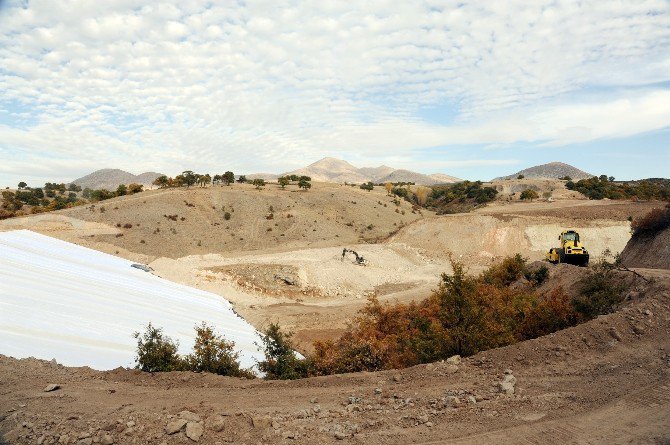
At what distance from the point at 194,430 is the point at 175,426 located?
36cm

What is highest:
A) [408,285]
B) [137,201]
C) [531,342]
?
[137,201]

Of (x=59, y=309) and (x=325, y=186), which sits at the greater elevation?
(x=325, y=186)

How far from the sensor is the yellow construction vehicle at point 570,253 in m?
27.7

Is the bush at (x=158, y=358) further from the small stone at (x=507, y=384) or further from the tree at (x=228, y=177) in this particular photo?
the tree at (x=228, y=177)

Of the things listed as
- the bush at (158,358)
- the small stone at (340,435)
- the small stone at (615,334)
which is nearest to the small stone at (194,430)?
the small stone at (340,435)

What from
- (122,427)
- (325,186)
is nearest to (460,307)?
(122,427)

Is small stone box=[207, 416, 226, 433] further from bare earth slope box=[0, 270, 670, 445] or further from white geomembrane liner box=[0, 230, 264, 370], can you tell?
white geomembrane liner box=[0, 230, 264, 370]

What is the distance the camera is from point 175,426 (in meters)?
7.68

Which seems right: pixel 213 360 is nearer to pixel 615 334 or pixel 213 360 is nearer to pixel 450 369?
pixel 450 369

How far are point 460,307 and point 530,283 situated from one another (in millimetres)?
13881

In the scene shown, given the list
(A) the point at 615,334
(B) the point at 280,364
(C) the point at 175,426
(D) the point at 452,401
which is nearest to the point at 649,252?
(A) the point at 615,334

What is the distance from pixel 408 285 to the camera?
40031mm

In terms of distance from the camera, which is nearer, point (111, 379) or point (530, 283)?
point (111, 379)

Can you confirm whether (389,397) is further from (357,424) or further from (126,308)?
(126,308)
